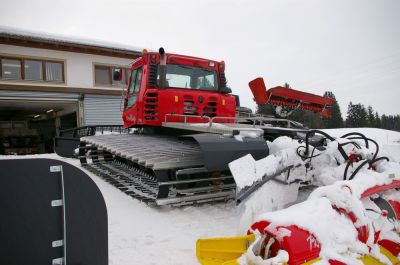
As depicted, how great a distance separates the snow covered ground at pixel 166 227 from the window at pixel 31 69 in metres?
12.3

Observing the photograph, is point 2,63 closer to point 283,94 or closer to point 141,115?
point 141,115

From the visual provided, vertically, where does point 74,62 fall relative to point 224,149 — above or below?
above

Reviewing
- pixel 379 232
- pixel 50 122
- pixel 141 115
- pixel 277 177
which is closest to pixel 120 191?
pixel 141 115

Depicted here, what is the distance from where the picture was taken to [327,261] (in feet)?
5.86

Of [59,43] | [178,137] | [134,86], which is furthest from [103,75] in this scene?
[178,137]

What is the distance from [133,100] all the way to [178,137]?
66.4 inches

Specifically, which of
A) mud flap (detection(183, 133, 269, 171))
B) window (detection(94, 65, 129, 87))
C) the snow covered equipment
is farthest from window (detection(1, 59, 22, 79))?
the snow covered equipment

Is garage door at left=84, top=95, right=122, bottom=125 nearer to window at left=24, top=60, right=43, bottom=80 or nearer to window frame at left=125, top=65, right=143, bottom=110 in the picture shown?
window at left=24, top=60, right=43, bottom=80

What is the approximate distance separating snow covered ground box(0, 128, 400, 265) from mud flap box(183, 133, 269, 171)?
0.66 m

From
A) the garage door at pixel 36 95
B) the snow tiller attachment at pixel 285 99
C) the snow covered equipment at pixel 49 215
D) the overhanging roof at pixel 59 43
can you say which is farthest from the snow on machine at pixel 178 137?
the overhanging roof at pixel 59 43

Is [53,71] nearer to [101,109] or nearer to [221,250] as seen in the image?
[101,109]

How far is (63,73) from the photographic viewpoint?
15672 mm

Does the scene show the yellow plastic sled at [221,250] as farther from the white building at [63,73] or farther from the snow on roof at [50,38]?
the snow on roof at [50,38]

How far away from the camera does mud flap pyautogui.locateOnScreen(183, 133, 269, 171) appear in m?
3.71
